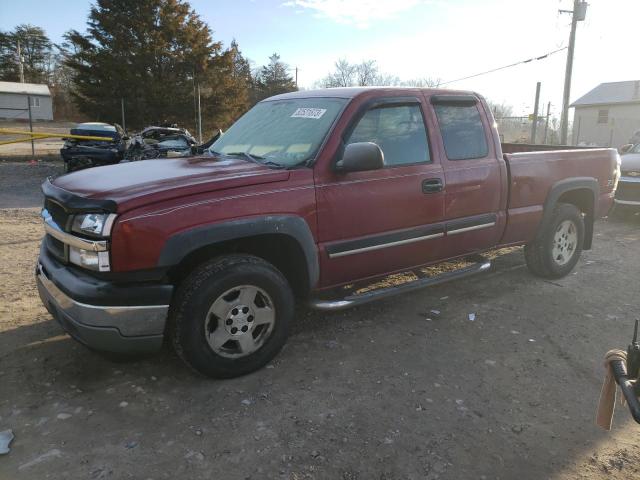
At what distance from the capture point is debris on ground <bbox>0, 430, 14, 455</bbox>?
8.71 feet

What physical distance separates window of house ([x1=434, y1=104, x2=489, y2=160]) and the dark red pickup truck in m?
0.02

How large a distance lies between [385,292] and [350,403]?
3.71ft

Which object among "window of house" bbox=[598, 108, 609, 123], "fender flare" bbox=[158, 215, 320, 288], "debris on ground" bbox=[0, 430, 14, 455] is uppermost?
"window of house" bbox=[598, 108, 609, 123]

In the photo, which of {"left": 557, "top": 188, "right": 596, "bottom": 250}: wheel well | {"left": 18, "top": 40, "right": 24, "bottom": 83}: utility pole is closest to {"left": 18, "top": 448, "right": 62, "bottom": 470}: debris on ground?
{"left": 557, "top": 188, "right": 596, "bottom": 250}: wheel well

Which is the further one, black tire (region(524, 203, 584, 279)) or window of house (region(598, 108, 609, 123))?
window of house (region(598, 108, 609, 123))

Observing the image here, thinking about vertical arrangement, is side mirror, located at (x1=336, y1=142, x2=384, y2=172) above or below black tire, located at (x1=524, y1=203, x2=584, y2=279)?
above

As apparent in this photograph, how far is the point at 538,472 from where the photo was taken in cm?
259

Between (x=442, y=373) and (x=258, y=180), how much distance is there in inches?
72.9

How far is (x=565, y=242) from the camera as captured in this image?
18.7 ft

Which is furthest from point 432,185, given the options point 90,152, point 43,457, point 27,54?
point 27,54

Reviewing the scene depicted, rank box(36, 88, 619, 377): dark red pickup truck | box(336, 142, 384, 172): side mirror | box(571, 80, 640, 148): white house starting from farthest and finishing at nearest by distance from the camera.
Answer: box(571, 80, 640, 148): white house, box(336, 142, 384, 172): side mirror, box(36, 88, 619, 377): dark red pickup truck

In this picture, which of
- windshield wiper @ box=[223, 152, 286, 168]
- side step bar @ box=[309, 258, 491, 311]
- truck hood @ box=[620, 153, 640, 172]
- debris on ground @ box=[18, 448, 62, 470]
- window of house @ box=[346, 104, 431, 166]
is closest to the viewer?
debris on ground @ box=[18, 448, 62, 470]

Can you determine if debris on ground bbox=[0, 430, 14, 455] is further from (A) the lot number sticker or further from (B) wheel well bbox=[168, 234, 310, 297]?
(A) the lot number sticker

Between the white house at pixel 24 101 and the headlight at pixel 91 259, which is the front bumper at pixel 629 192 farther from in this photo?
the white house at pixel 24 101
